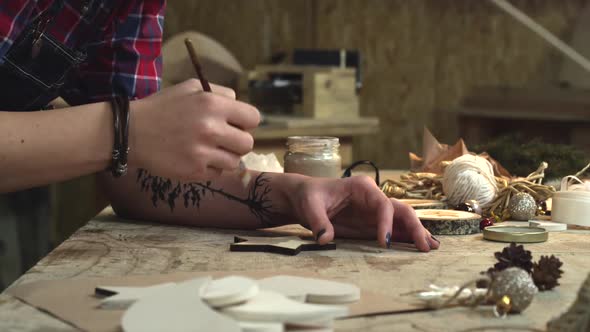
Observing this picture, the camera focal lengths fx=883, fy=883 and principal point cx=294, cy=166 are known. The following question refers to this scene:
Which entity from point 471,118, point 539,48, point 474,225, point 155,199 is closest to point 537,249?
point 474,225

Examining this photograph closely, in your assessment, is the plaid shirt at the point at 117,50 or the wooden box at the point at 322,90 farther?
the wooden box at the point at 322,90

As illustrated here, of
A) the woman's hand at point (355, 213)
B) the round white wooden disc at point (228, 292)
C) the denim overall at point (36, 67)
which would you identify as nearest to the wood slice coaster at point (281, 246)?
the woman's hand at point (355, 213)

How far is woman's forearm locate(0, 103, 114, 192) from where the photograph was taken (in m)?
1.20

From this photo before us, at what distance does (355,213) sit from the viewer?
1355 mm

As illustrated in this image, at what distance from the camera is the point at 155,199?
153 centimetres

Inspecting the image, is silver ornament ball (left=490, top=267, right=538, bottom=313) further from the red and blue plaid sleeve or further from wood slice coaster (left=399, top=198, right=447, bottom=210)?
the red and blue plaid sleeve

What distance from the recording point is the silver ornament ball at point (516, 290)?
3.06 feet

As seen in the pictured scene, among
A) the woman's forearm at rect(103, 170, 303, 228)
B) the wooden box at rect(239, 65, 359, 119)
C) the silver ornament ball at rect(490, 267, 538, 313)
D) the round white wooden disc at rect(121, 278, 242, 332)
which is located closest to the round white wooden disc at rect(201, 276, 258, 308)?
the round white wooden disc at rect(121, 278, 242, 332)

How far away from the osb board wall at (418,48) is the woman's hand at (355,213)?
3.23 metres

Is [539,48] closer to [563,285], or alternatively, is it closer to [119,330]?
[563,285]

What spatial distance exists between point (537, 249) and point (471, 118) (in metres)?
3.43

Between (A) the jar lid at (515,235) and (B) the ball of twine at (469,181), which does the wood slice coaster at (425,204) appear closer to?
(B) the ball of twine at (469,181)

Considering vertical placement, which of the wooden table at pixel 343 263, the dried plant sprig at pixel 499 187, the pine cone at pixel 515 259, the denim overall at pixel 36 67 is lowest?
the wooden table at pixel 343 263

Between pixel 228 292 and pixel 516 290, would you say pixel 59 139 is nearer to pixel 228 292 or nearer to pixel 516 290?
pixel 228 292
